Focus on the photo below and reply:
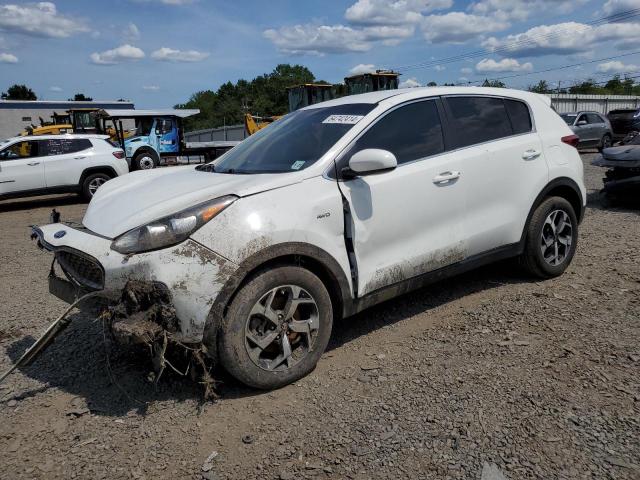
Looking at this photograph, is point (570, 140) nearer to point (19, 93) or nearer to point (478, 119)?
point (478, 119)

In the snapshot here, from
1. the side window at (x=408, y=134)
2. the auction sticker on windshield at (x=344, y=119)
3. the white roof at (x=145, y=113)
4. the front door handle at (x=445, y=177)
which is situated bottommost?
the front door handle at (x=445, y=177)

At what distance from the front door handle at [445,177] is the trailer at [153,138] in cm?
1466

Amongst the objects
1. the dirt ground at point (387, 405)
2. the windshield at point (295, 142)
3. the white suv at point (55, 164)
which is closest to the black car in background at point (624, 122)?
the white suv at point (55, 164)

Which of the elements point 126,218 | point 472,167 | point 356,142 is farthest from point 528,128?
point 126,218

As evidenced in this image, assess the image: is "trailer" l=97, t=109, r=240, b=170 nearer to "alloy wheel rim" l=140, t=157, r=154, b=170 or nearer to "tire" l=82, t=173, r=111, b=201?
"alloy wheel rim" l=140, t=157, r=154, b=170

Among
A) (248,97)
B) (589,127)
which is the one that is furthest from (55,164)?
(248,97)

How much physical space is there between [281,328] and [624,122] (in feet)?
76.0

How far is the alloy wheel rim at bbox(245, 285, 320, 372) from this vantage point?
311cm

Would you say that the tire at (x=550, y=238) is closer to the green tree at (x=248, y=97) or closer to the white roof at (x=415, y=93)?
the white roof at (x=415, y=93)

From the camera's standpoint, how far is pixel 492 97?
456cm

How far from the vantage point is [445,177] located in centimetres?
395

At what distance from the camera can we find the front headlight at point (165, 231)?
2916 mm

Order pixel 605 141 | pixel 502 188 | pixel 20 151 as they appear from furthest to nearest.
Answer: pixel 605 141 < pixel 20 151 < pixel 502 188

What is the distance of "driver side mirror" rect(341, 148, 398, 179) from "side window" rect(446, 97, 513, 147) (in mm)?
1000
